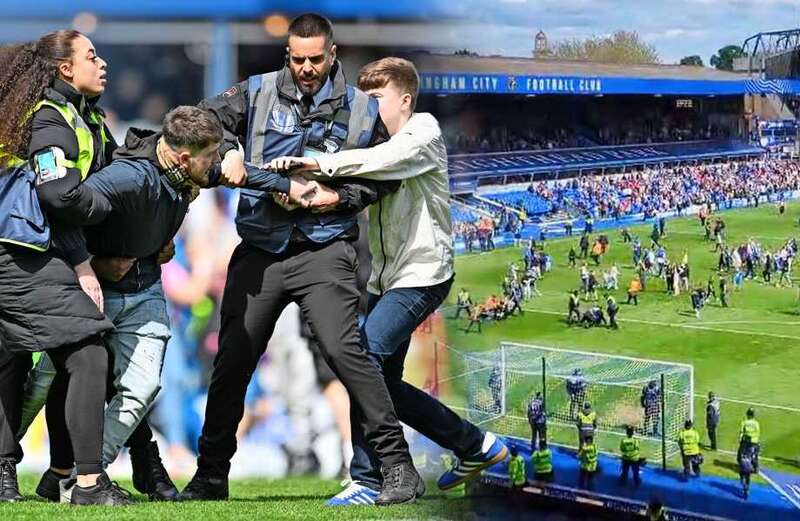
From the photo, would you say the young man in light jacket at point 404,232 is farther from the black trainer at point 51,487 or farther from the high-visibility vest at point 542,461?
the black trainer at point 51,487

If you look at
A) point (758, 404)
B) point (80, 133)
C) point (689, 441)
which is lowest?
point (689, 441)

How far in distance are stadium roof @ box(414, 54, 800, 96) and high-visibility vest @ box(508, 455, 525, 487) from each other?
3.49 ft

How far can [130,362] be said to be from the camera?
147 inches

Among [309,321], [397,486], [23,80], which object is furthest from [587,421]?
[23,80]

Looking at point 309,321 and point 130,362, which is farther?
point 130,362

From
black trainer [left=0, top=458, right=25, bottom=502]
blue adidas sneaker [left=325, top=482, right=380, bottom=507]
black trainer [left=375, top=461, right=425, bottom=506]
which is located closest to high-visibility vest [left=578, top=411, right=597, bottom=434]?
black trainer [left=375, top=461, right=425, bottom=506]

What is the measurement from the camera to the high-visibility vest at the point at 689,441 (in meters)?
3.37

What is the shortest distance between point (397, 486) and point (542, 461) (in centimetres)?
42

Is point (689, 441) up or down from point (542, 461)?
up

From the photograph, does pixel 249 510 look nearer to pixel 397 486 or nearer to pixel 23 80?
pixel 397 486

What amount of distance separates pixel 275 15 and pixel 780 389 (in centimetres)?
276

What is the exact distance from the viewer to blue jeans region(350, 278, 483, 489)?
369 centimetres

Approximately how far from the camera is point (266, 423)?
5.66 metres

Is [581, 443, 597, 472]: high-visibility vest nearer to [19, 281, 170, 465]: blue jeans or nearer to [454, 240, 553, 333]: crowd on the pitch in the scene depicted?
[454, 240, 553, 333]: crowd on the pitch
